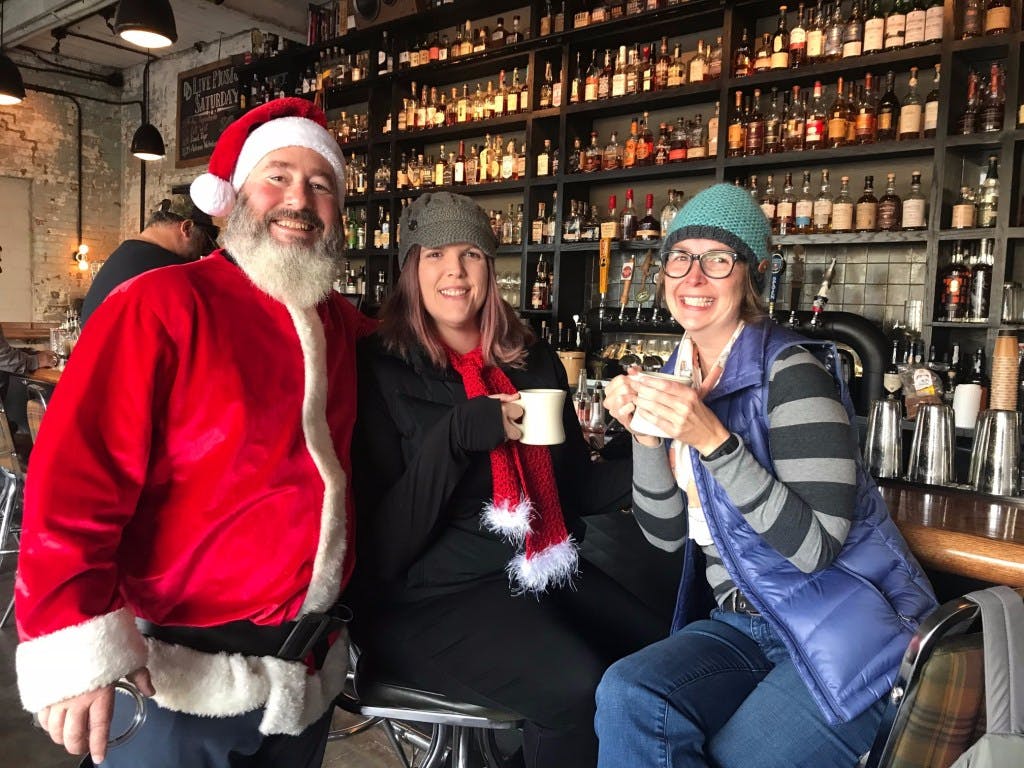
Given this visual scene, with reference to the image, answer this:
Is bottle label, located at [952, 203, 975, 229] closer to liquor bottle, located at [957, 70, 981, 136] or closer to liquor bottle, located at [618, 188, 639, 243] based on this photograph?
liquor bottle, located at [957, 70, 981, 136]

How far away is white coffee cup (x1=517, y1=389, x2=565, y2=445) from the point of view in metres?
1.42

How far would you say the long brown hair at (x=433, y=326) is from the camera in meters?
1.71

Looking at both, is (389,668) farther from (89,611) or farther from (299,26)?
(299,26)

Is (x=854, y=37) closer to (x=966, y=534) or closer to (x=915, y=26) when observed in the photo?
(x=915, y=26)

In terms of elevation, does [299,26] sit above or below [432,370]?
above

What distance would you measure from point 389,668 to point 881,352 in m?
2.95

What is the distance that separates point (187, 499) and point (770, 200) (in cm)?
356

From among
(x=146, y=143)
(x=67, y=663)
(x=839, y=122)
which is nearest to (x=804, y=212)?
(x=839, y=122)

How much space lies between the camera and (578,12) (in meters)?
4.55

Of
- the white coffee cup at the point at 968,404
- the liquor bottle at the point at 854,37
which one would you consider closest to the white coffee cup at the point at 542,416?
the white coffee cup at the point at 968,404

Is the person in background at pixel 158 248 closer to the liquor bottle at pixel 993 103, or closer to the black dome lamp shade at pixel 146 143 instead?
the liquor bottle at pixel 993 103

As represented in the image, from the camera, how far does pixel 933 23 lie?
11.1 ft

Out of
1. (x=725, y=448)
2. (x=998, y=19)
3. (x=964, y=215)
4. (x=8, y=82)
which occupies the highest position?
(x=8, y=82)

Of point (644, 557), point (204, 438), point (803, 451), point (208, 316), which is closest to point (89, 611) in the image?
point (204, 438)
